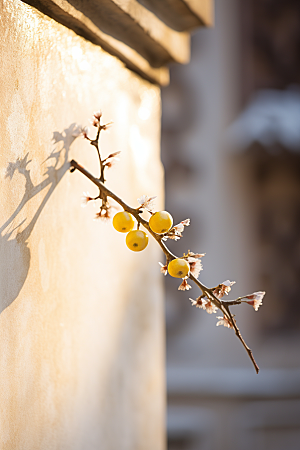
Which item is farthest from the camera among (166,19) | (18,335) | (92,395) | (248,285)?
(248,285)

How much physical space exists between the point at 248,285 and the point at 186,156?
73 cm

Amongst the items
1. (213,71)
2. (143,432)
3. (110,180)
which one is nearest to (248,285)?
(213,71)

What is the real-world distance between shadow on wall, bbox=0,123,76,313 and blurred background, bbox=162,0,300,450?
1.62 meters

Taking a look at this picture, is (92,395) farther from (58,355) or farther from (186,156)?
(186,156)

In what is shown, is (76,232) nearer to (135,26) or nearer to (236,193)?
(135,26)

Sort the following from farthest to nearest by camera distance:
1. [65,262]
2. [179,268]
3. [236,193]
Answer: [236,193] < [65,262] < [179,268]

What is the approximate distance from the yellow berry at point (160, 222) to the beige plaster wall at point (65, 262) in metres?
0.14

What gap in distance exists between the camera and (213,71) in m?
2.20

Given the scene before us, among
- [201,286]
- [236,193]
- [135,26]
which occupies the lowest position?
[201,286]

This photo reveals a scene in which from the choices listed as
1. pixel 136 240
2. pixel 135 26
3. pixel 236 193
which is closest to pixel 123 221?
pixel 136 240

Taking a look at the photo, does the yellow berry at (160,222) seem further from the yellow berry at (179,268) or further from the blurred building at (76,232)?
the blurred building at (76,232)

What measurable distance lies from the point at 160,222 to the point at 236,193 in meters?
1.84

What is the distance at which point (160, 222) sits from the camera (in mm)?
436

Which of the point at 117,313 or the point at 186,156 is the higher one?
the point at 186,156
